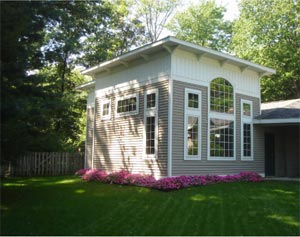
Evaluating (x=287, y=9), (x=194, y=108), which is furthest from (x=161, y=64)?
(x=287, y=9)

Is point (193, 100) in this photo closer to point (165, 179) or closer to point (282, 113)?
point (165, 179)

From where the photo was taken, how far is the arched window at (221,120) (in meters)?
12.9

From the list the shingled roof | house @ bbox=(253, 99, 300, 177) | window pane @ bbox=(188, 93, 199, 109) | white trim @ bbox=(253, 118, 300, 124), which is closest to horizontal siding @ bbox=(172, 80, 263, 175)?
window pane @ bbox=(188, 93, 199, 109)

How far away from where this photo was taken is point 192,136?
39.8ft

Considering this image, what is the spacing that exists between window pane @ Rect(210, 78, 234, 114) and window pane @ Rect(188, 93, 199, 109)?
83cm

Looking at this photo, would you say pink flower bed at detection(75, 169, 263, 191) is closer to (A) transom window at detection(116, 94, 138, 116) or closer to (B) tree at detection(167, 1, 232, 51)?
(A) transom window at detection(116, 94, 138, 116)

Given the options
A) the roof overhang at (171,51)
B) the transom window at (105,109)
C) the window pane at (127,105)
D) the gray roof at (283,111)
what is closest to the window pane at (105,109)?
the transom window at (105,109)

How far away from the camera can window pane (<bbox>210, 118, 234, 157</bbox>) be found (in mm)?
12859

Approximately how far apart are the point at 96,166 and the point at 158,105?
17.5 feet

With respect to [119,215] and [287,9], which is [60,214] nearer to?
[119,215]

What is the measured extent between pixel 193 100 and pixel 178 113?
1075 mm

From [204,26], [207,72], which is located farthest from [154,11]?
[207,72]

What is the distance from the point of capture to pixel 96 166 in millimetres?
15594

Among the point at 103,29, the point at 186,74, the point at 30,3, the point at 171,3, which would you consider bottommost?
the point at 186,74
